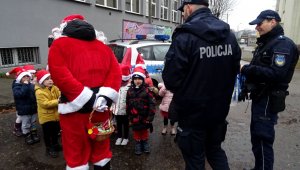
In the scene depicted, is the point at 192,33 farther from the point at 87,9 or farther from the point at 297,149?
the point at 87,9

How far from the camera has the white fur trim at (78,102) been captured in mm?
2422

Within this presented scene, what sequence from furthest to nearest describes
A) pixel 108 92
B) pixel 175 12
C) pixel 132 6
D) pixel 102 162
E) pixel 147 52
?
1. pixel 175 12
2. pixel 132 6
3. pixel 147 52
4. pixel 102 162
5. pixel 108 92

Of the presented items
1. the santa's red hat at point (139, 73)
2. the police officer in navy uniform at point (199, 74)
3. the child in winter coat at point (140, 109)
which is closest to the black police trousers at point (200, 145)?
the police officer in navy uniform at point (199, 74)

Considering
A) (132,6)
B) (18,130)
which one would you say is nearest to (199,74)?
(18,130)

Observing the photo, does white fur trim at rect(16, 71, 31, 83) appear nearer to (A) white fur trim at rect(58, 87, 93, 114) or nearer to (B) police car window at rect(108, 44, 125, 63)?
(A) white fur trim at rect(58, 87, 93, 114)

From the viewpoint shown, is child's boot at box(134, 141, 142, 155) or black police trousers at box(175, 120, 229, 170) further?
child's boot at box(134, 141, 142, 155)

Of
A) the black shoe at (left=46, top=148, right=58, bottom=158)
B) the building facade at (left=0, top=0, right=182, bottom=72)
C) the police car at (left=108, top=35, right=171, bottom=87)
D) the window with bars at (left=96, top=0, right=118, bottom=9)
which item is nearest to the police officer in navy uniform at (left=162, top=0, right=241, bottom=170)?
the black shoe at (left=46, top=148, right=58, bottom=158)

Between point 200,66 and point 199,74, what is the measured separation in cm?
7

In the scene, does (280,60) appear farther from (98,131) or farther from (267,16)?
(98,131)

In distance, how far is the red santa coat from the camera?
7.77 ft

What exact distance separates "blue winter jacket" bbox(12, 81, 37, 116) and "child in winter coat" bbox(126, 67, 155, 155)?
1.54m

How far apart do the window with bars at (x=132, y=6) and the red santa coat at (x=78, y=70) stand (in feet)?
44.8

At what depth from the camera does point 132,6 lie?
53.5 ft

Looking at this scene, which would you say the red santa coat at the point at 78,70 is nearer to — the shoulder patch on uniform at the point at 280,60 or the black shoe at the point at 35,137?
the shoulder patch on uniform at the point at 280,60
